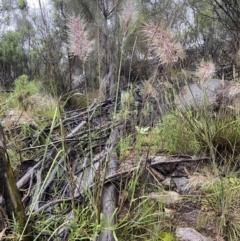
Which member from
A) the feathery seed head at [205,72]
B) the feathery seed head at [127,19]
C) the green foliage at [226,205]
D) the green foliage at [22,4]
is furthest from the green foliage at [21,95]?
the green foliage at [22,4]

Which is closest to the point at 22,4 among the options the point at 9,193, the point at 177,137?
the point at 177,137

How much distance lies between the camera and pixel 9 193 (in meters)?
1.06

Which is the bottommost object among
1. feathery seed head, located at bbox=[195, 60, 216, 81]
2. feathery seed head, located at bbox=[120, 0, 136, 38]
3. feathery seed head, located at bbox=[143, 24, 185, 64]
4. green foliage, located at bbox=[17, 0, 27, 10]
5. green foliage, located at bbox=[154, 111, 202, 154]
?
green foliage, located at bbox=[154, 111, 202, 154]

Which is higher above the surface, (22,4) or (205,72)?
(22,4)

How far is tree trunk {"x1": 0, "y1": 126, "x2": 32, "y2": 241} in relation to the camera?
1.04 metres

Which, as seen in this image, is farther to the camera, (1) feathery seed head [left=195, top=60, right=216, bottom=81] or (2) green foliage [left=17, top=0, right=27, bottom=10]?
(2) green foliage [left=17, top=0, right=27, bottom=10]

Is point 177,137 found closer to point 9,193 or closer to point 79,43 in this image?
point 79,43

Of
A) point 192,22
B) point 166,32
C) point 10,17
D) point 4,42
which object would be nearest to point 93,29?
point 4,42

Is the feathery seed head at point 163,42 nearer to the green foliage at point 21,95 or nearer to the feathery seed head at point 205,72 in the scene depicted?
the feathery seed head at point 205,72

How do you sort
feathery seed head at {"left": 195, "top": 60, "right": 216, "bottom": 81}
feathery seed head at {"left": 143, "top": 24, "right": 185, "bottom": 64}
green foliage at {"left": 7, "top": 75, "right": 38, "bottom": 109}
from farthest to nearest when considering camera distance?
green foliage at {"left": 7, "top": 75, "right": 38, "bottom": 109} < feathery seed head at {"left": 195, "top": 60, "right": 216, "bottom": 81} < feathery seed head at {"left": 143, "top": 24, "right": 185, "bottom": 64}

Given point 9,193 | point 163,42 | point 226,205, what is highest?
→ point 163,42

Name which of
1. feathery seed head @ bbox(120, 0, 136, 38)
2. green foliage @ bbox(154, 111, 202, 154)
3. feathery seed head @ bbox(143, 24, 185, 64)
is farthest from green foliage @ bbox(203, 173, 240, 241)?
feathery seed head @ bbox(120, 0, 136, 38)

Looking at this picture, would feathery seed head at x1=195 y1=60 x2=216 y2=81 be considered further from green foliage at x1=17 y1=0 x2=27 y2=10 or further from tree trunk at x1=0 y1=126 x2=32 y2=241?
green foliage at x1=17 y1=0 x2=27 y2=10

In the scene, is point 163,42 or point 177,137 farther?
point 177,137
